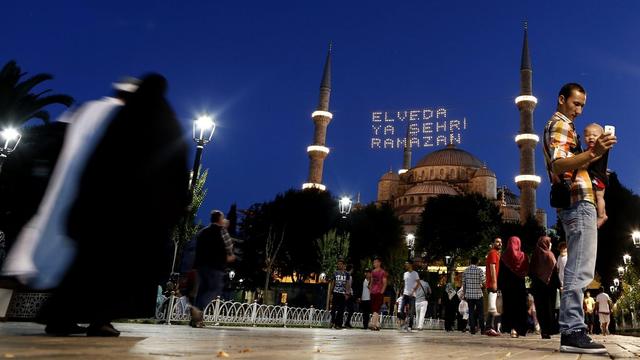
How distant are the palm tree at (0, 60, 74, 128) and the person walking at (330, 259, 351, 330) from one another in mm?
11929

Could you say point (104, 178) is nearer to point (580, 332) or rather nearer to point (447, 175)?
point (580, 332)

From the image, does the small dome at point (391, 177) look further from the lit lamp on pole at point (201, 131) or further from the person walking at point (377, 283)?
the lit lamp on pole at point (201, 131)

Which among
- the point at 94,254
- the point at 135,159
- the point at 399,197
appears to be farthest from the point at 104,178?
the point at 399,197

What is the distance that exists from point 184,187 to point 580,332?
3.11 metres

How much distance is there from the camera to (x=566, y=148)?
13.4 ft

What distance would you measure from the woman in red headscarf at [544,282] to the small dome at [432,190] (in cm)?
6457

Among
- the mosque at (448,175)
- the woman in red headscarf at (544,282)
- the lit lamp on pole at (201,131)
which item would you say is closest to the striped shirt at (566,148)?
the woman in red headscarf at (544,282)

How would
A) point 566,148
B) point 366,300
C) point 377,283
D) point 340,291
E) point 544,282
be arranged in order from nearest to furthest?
point 566,148
point 544,282
point 377,283
point 340,291
point 366,300

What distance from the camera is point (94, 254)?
3186mm

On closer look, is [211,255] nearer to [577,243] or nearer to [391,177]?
[577,243]

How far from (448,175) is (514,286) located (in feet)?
238

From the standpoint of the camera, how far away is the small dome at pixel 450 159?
265 feet

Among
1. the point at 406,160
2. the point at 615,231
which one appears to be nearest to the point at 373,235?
the point at 615,231

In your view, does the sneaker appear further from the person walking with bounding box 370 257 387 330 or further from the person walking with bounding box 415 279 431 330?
the person walking with bounding box 415 279 431 330
